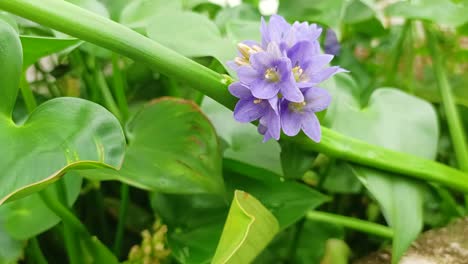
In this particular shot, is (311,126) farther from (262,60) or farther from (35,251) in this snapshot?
(35,251)

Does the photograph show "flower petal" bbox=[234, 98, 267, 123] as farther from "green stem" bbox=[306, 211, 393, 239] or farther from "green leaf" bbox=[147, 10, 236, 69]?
"green stem" bbox=[306, 211, 393, 239]

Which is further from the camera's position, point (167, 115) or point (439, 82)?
point (439, 82)

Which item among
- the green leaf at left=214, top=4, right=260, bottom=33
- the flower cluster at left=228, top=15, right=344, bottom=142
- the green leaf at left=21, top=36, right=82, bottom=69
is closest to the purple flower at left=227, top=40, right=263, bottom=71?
the flower cluster at left=228, top=15, right=344, bottom=142

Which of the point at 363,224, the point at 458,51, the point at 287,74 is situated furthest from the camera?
the point at 458,51

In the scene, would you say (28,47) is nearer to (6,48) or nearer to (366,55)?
(6,48)

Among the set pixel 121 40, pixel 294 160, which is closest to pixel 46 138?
pixel 121 40

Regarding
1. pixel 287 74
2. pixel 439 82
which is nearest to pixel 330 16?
pixel 439 82

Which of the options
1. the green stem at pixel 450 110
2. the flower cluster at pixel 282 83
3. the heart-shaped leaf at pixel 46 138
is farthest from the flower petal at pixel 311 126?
the green stem at pixel 450 110

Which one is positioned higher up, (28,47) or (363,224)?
(28,47)
